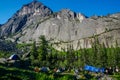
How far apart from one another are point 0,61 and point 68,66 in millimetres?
68007

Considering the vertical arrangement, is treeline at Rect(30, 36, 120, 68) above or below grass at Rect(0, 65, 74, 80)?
above

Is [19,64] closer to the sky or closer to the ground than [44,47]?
closer to the ground

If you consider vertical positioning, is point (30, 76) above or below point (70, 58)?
below

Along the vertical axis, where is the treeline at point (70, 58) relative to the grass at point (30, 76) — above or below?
above

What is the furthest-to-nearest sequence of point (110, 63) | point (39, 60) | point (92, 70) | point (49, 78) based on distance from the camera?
point (110, 63) < point (92, 70) < point (39, 60) < point (49, 78)

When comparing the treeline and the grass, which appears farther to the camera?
the treeline

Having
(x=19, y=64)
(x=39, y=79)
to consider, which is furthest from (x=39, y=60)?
(x=39, y=79)

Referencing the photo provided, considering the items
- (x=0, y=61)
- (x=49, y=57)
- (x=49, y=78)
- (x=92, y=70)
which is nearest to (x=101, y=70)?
(x=92, y=70)

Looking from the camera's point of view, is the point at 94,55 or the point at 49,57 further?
the point at 94,55

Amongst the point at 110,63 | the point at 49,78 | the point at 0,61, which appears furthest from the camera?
the point at 110,63

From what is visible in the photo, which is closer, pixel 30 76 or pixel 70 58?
pixel 30 76

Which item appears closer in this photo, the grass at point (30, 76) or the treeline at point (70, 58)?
the grass at point (30, 76)

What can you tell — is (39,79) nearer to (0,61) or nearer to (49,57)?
(0,61)

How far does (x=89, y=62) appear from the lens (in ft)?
474
